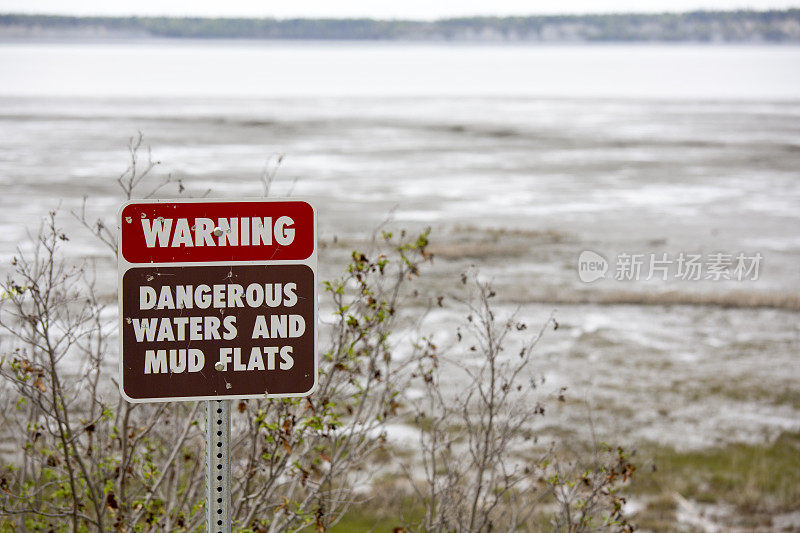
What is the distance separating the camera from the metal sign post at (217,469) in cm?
246

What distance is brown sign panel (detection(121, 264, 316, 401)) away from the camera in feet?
8.05

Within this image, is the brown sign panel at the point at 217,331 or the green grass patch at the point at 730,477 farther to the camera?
the green grass patch at the point at 730,477

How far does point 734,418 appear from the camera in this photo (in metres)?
11.5

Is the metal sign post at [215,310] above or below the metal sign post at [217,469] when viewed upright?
above

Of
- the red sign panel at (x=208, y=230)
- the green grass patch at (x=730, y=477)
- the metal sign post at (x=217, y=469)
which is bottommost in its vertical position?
the green grass patch at (x=730, y=477)

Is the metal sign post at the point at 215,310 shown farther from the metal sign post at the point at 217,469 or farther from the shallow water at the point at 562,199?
the shallow water at the point at 562,199

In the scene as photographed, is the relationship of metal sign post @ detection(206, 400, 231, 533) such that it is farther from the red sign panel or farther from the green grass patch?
the green grass patch

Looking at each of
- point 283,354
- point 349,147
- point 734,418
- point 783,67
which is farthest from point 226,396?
point 783,67

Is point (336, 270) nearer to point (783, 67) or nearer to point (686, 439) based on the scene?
point (686, 439)

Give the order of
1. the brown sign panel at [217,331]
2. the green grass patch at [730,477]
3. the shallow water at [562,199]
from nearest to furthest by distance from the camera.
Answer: the brown sign panel at [217,331] < the green grass patch at [730,477] < the shallow water at [562,199]

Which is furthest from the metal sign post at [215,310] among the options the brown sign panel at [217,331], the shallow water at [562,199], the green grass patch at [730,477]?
the green grass patch at [730,477]

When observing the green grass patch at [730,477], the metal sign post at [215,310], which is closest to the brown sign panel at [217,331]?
the metal sign post at [215,310]

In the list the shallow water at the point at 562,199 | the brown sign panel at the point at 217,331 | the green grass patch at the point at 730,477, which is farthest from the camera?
the shallow water at the point at 562,199

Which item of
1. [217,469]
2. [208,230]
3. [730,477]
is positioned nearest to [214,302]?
[208,230]
